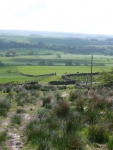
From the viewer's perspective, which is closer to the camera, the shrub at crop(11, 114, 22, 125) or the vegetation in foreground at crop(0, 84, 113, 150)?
the vegetation in foreground at crop(0, 84, 113, 150)

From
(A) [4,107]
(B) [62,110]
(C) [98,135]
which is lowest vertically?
(A) [4,107]

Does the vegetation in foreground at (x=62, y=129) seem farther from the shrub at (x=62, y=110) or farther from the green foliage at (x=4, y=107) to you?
the green foliage at (x=4, y=107)

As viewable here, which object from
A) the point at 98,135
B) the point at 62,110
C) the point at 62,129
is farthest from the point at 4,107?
the point at 98,135

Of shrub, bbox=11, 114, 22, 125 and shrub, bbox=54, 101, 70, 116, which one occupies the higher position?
shrub, bbox=54, 101, 70, 116

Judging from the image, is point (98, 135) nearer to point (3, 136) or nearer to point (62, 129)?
point (62, 129)

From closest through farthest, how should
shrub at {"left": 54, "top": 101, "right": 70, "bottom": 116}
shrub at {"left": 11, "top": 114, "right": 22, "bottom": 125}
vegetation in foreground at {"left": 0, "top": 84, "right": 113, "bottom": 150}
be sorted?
1. vegetation in foreground at {"left": 0, "top": 84, "right": 113, "bottom": 150}
2. shrub at {"left": 11, "top": 114, "right": 22, "bottom": 125}
3. shrub at {"left": 54, "top": 101, "right": 70, "bottom": 116}

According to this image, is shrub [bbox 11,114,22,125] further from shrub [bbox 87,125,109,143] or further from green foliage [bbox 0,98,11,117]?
shrub [bbox 87,125,109,143]

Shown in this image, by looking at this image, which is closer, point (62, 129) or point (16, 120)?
point (62, 129)

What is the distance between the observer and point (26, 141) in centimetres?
826

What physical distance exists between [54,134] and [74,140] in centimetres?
121

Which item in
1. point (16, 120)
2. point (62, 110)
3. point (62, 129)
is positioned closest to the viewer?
point (62, 129)

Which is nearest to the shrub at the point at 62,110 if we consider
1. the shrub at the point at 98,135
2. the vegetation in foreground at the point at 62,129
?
the vegetation in foreground at the point at 62,129

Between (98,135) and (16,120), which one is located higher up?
(98,135)

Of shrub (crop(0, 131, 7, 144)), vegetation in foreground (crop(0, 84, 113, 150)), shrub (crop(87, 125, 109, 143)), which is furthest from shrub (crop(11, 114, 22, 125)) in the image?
shrub (crop(87, 125, 109, 143))
